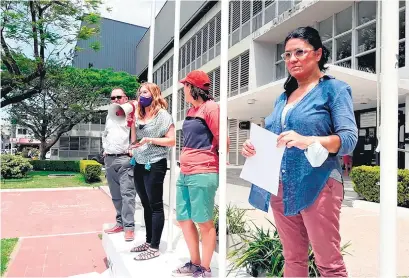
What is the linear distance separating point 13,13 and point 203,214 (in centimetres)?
1491

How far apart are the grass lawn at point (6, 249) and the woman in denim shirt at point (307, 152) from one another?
3.57 meters

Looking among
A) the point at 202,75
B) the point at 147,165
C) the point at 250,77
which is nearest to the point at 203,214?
the point at 147,165

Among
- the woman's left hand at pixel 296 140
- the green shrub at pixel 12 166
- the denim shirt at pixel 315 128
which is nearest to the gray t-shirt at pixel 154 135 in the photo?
the denim shirt at pixel 315 128

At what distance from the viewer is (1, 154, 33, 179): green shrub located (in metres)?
14.6

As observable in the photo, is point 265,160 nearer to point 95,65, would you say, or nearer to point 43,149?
point 43,149

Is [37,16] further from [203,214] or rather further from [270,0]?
[203,214]

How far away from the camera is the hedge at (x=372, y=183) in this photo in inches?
250

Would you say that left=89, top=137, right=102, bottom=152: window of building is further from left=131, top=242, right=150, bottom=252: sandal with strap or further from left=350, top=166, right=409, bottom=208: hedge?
left=131, top=242, right=150, bottom=252: sandal with strap

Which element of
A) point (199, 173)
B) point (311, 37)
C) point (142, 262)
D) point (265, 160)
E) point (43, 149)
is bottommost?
point (142, 262)

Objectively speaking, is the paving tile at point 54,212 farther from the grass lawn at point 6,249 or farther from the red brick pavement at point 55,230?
the grass lawn at point 6,249

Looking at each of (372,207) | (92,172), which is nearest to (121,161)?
(372,207)

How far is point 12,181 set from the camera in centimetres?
1430

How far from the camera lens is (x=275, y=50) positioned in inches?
620

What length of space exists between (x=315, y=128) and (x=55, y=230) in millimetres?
5790
